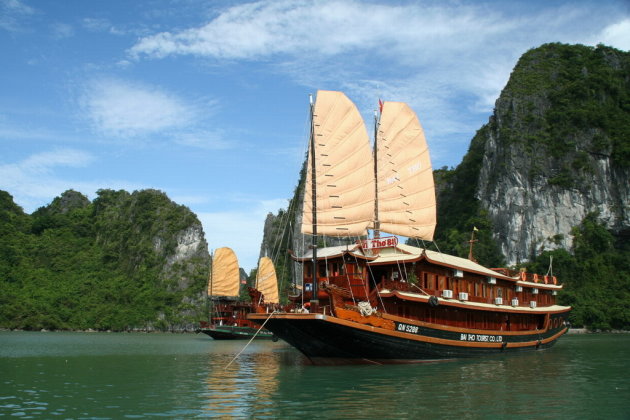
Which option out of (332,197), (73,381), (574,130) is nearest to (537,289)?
(332,197)

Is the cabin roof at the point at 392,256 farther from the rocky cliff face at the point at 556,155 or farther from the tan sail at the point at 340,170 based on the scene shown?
the rocky cliff face at the point at 556,155

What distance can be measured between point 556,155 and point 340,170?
203 feet

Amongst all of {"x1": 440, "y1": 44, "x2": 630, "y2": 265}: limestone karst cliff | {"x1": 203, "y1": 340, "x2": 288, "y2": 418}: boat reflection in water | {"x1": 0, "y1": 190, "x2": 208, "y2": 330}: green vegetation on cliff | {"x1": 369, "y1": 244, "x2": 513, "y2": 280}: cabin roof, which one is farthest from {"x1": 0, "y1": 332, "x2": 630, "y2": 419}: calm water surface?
{"x1": 440, "y1": 44, "x2": 630, "y2": 265}: limestone karst cliff

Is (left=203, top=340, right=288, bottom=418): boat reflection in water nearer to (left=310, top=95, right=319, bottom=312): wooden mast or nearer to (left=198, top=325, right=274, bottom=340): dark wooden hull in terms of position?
(left=310, top=95, right=319, bottom=312): wooden mast

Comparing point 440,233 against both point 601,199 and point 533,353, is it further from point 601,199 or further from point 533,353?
point 533,353

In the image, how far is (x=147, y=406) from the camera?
12062mm

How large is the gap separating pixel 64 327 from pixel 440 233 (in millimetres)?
52769

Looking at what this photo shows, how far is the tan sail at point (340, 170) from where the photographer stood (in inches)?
923

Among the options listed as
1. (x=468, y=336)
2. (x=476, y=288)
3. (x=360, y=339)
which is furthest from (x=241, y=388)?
(x=476, y=288)

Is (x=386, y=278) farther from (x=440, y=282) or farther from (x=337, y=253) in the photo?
(x=440, y=282)

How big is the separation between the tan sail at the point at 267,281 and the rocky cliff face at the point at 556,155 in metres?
33.0

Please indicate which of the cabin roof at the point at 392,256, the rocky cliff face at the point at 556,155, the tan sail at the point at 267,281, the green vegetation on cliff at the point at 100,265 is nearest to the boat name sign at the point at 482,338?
the cabin roof at the point at 392,256

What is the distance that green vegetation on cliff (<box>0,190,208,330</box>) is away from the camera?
229 ft

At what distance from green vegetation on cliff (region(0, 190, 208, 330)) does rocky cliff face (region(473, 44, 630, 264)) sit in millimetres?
43239
